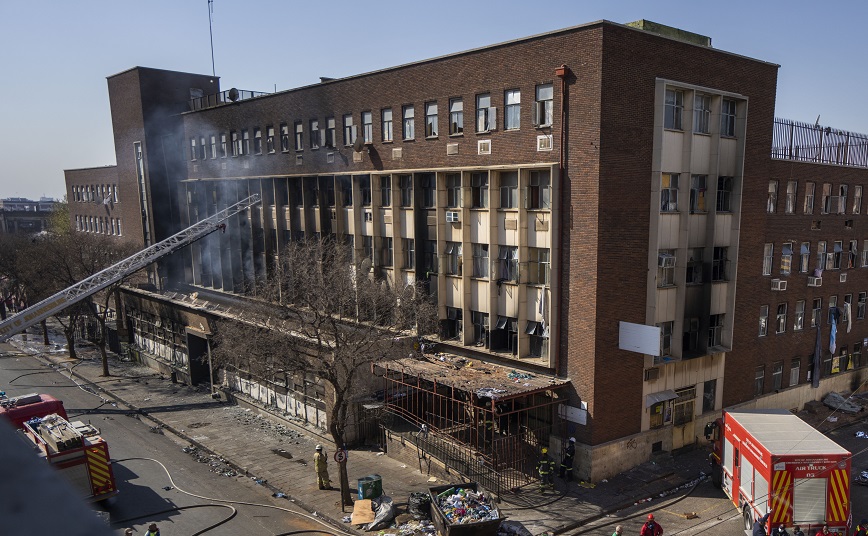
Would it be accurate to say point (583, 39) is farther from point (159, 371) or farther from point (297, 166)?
point (159, 371)

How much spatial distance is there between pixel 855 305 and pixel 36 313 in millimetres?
43414

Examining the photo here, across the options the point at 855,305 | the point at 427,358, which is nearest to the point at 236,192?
the point at 427,358

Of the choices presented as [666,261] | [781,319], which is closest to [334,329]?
[666,261]

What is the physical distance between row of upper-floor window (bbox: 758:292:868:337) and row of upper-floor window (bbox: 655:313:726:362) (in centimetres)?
354

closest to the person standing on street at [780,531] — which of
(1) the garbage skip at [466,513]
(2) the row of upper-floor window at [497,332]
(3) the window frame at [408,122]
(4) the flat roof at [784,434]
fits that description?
(4) the flat roof at [784,434]

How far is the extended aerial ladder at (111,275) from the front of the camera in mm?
30797

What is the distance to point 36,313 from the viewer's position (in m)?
31.1

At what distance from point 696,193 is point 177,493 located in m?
22.5

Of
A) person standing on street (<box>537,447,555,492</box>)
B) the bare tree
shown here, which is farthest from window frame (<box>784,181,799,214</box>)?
the bare tree

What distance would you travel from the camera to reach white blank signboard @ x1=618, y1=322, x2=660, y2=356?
2123cm

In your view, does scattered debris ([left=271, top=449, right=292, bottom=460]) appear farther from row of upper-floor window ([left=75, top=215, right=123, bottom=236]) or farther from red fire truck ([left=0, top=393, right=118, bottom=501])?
row of upper-floor window ([left=75, top=215, right=123, bottom=236])

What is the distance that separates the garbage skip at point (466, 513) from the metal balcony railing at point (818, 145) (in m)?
21.4

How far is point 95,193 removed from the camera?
2349 inches

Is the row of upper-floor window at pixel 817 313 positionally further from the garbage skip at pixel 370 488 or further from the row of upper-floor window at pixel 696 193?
the garbage skip at pixel 370 488
